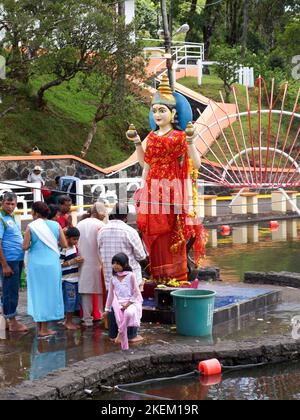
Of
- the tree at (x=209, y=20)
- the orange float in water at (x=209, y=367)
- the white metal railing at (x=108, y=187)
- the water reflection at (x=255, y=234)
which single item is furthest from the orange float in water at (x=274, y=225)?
the tree at (x=209, y=20)

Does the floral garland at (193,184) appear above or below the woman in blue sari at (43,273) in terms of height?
above

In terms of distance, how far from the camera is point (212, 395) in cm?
758

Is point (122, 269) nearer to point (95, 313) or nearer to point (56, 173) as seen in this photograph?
point (95, 313)

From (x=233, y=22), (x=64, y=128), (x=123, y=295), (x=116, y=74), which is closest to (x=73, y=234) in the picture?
(x=123, y=295)

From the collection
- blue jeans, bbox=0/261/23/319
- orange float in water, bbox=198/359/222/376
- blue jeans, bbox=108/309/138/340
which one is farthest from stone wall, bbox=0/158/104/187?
orange float in water, bbox=198/359/222/376

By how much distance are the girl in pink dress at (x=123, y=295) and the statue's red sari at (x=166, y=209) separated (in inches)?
60.5

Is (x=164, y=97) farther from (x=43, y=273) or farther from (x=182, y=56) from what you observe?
(x=182, y=56)

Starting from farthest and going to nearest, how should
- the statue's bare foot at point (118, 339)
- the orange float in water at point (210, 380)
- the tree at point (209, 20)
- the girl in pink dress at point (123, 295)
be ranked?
the tree at point (209, 20)
the statue's bare foot at point (118, 339)
the girl in pink dress at point (123, 295)
the orange float in water at point (210, 380)

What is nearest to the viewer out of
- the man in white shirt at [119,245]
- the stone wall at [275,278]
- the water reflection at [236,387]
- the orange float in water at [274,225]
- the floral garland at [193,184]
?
the water reflection at [236,387]

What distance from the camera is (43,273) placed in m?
9.09

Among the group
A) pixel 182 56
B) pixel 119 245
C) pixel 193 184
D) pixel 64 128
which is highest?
pixel 182 56

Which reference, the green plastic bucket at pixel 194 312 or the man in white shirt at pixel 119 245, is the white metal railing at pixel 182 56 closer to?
the man in white shirt at pixel 119 245

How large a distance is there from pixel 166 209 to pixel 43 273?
1.93 metres

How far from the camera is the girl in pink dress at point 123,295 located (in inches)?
345
